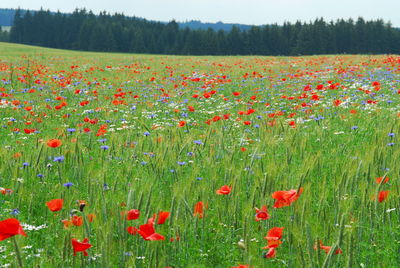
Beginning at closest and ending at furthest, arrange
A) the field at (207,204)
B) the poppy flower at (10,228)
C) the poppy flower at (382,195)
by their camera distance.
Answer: the poppy flower at (10,228) → the field at (207,204) → the poppy flower at (382,195)

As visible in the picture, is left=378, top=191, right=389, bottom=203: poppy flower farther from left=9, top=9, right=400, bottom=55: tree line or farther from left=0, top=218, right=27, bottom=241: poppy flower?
left=9, top=9, right=400, bottom=55: tree line

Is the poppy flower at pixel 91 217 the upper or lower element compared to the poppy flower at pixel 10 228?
lower

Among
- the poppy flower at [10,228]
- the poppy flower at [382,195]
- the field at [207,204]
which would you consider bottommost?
the field at [207,204]

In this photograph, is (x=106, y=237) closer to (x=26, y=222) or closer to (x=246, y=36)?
(x=26, y=222)

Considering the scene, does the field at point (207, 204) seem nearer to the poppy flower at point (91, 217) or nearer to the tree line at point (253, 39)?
the poppy flower at point (91, 217)

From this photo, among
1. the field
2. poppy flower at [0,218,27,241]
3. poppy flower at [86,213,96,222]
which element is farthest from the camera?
poppy flower at [86,213,96,222]

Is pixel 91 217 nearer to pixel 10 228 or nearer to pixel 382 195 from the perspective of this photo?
pixel 10 228

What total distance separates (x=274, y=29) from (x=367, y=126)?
87.4 m

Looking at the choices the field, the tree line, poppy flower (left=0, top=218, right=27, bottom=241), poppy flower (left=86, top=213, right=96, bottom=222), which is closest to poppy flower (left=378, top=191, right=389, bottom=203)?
the field

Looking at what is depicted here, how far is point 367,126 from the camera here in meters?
5.71

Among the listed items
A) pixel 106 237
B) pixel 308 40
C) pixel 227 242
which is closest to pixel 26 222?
pixel 106 237

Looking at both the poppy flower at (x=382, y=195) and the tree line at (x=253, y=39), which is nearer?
the poppy flower at (x=382, y=195)

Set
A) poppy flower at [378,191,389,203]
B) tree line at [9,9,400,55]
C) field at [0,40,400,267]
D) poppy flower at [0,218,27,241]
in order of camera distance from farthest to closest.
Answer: tree line at [9,9,400,55] < poppy flower at [378,191,389,203] < field at [0,40,400,267] < poppy flower at [0,218,27,241]

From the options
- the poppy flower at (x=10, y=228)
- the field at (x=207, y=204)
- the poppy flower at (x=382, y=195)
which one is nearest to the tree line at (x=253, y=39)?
the field at (x=207, y=204)
